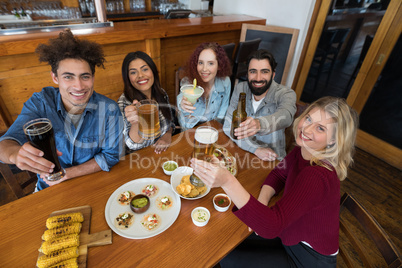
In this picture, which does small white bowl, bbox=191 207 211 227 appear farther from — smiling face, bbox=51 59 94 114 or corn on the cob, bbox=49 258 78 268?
smiling face, bbox=51 59 94 114

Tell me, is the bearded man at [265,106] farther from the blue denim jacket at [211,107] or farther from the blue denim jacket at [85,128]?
the blue denim jacket at [85,128]

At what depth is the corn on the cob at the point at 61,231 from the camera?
1038mm

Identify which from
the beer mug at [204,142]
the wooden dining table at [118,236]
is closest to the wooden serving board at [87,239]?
the wooden dining table at [118,236]

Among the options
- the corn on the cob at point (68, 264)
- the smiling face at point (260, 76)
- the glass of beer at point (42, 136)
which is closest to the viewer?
the corn on the cob at point (68, 264)

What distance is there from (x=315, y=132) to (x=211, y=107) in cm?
135

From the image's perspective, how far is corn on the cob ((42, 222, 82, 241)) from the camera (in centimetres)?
104

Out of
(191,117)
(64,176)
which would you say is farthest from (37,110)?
(191,117)

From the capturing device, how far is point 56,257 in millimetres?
964

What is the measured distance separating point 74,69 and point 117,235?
1.06m

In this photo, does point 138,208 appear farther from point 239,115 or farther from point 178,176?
point 239,115

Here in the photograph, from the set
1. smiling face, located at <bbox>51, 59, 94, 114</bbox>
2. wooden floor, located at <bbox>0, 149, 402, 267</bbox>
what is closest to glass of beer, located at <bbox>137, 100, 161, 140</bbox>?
smiling face, located at <bbox>51, 59, 94, 114</bbox>

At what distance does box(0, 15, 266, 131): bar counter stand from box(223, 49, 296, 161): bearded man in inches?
63.4

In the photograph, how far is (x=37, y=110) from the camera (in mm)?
1445

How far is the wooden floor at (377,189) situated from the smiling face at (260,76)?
1.74 m
